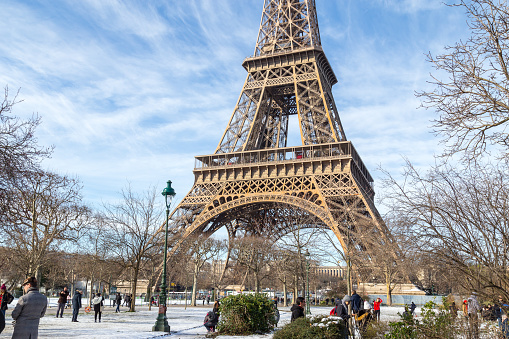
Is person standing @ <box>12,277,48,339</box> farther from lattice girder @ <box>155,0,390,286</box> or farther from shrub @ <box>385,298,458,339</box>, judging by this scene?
lattice girder @ <box>155,0,390,286</box>

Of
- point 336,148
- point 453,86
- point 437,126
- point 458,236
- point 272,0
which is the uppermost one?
point 272,0

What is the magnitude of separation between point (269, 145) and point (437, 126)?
44.1 m

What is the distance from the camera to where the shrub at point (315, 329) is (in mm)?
11086

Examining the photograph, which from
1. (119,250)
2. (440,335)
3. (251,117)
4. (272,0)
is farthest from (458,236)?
(272,0)

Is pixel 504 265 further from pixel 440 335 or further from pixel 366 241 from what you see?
pixel 366 241

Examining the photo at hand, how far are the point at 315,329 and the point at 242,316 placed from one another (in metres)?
4.68

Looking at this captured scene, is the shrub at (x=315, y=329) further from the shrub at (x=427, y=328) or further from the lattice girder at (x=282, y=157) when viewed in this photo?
the lattice girder at (x=282, y=157)

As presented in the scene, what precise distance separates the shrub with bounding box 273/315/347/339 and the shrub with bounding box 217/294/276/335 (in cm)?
338

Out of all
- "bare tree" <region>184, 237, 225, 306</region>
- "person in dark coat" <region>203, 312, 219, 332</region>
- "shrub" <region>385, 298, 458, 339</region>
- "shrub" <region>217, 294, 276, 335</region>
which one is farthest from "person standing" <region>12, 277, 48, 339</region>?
"bare tree" <region>184, 237, 225, 306</region>

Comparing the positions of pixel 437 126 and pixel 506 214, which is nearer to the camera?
pixel 437 126

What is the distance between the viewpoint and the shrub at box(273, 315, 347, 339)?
11086mm

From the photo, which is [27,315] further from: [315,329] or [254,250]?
[254,250]

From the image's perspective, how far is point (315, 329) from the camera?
11.2 m

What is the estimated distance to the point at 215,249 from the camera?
49.1 m
